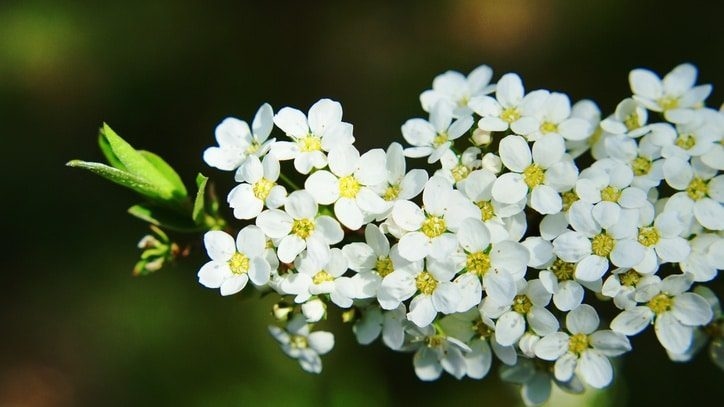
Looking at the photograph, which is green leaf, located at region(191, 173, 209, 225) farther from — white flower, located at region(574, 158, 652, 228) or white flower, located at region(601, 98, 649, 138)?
white flower, located at region(601, 98, 649, 138)

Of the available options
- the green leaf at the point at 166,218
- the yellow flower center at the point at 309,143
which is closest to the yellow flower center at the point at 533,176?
the yellow flower center at the point at 309,143

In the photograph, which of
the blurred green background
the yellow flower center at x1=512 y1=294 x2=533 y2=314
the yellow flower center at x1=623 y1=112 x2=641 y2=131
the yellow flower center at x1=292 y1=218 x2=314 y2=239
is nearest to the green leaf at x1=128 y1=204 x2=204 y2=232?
the yellow flower center at x1=292 y1=218 x2=314 y2=239

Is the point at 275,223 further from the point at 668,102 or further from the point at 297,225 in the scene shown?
the point at 668,102

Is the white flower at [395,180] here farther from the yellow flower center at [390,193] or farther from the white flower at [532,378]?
the white flower at [532,378]

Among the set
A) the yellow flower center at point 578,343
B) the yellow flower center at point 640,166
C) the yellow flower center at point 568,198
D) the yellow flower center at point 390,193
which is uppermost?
the yellow flower center at point 640,166

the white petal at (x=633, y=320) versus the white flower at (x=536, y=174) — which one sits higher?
the white flower at (x=536, y=174)

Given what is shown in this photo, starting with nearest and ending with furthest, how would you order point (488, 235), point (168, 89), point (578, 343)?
point (488, 235) → point (578, 343) → point (168, 89)

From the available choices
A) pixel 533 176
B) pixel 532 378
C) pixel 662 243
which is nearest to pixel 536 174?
pixel 533 176
